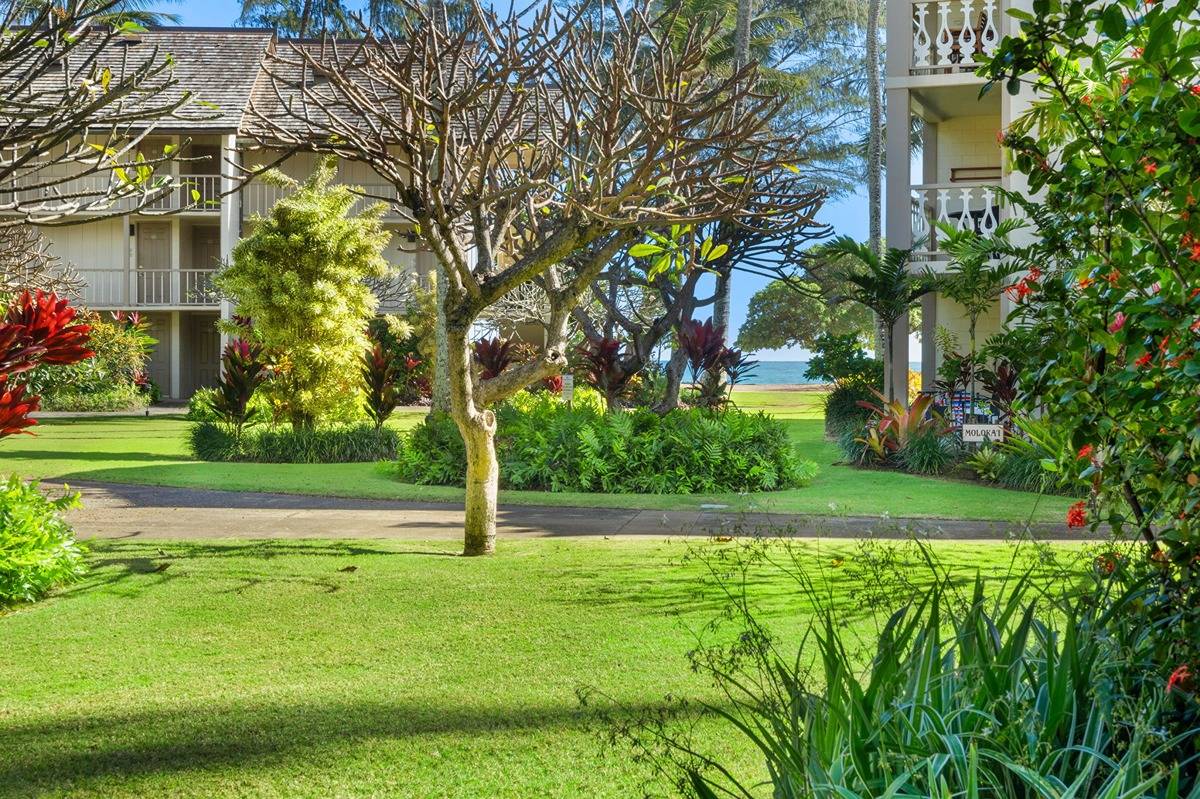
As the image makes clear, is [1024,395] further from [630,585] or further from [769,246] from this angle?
[769,246]

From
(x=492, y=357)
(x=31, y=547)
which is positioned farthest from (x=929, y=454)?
(x=31, y=547)

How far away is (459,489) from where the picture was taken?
45.4 ft

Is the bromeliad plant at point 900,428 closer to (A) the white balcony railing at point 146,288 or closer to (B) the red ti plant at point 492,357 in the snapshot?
(B) the red ti plant at point 492,357

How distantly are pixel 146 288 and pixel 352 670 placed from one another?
29336mm

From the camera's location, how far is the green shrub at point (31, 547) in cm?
683

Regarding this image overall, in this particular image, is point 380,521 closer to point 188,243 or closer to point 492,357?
point 492,357

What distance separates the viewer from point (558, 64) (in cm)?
745

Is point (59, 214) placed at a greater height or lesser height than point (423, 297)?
lesser

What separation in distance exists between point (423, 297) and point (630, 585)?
21.2 metres

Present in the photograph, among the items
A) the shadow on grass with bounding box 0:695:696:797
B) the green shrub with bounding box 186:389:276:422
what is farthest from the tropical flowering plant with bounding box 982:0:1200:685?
the green shrub with bounding box 186:389:276:422

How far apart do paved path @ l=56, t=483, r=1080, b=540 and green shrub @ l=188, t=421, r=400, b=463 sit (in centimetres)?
446

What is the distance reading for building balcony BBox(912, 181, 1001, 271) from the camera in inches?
664

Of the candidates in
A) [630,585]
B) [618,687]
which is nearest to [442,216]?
[630,585]

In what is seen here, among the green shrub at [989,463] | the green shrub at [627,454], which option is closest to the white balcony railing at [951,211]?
the green shrub at [989,463]
